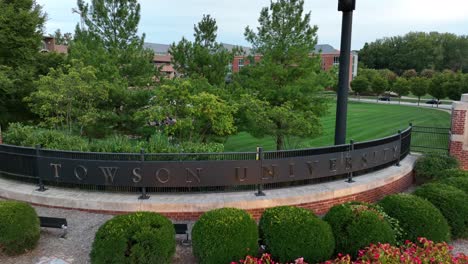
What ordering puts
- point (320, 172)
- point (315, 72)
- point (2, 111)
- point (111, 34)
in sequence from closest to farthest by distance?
1. point (320, 172)
2. point (315, 72)
3. point (2, 111)
4. point (111, 34)

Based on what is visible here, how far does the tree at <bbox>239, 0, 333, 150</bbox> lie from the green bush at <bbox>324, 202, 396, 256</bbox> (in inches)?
219

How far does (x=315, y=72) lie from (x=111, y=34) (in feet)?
41.8

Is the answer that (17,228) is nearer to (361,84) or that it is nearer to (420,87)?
(420,87)

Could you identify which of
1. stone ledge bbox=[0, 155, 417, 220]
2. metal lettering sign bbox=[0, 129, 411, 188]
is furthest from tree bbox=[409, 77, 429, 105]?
metal lettering sign bbox=[0, 129, 411, 188]

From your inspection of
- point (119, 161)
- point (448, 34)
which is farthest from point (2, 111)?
point (448, 34)

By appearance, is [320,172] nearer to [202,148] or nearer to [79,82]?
[202,148]

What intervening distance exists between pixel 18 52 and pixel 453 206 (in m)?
19.0

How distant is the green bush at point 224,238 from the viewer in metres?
4.86

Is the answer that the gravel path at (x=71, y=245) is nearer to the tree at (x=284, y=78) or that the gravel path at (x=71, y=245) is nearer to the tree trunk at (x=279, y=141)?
the tree at (x=284, y=78)

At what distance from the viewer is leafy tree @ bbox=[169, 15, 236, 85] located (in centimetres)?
1642

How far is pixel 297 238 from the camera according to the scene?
5.00 m

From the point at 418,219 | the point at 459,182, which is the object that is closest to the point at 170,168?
the point at 418,219

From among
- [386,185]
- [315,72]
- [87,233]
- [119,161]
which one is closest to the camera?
[87,233]

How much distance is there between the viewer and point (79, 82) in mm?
10875
